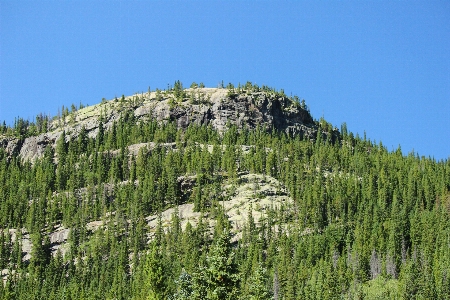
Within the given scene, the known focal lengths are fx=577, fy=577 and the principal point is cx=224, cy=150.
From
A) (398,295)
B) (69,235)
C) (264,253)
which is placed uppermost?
(69,235)

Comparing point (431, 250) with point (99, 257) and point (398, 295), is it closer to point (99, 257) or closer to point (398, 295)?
point (398, 295)

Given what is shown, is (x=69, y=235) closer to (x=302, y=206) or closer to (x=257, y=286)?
(x=302, y=206)

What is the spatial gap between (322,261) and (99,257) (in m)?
70.0

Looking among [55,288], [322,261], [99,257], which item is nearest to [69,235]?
[99,257]

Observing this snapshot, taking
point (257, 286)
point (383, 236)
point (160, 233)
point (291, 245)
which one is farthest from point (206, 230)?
point (257, 286)

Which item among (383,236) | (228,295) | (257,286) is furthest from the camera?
(383,236)

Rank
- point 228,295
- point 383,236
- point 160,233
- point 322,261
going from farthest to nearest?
point 160,233 < point 383,236 < point 322,261 < point 228,295

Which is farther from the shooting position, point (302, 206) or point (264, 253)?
point (302, 206)

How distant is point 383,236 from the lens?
170250 millimetres

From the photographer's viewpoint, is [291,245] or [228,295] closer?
[228,295]

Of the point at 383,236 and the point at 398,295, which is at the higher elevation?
the point at 383,236

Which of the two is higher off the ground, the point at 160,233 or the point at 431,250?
the point at 160,233

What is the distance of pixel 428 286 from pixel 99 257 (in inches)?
3947

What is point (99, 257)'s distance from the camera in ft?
593
